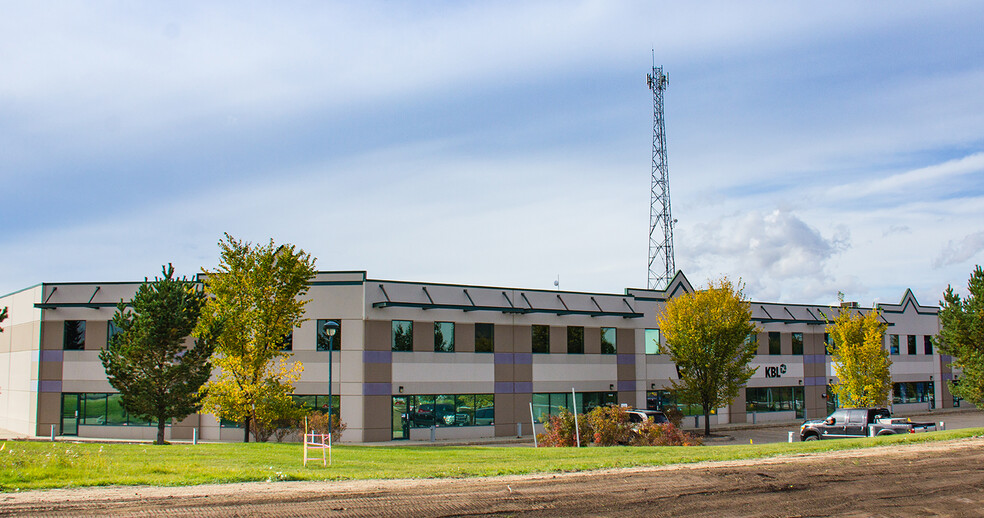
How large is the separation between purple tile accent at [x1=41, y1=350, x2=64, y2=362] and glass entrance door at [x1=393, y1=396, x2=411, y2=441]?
16.9m

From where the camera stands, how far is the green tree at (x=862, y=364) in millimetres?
39969

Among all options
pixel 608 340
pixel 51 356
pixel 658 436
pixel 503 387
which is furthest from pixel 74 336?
pixel 658 436

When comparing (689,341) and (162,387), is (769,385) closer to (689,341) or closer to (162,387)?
(689,341)

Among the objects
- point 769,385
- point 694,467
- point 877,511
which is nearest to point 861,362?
point 769,385

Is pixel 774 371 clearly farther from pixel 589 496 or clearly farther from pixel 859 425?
pixel 589 496

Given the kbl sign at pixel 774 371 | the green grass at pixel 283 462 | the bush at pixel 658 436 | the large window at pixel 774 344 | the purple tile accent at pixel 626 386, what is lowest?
the bush at pixel 658 436

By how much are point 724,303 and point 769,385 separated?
13454mm

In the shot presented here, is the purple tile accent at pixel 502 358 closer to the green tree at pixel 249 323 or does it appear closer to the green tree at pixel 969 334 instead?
the green tree at pixel 249 323

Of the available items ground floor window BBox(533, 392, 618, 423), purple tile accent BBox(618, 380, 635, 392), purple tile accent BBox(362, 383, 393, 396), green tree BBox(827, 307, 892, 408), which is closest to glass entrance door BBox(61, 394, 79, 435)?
purple tile accent BBox(362, 383, 393, 396)

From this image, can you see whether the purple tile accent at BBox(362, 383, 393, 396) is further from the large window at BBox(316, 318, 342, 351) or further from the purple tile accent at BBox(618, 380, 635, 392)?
the purple tile accent at BBox(618, 380, 635, 392)

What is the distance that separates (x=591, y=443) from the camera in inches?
1167

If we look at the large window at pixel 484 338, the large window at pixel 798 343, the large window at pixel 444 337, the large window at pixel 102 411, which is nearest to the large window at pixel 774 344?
the large window at pixel 798 343

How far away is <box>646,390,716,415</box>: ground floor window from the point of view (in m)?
43.3

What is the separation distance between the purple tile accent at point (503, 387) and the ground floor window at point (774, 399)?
676 inches
